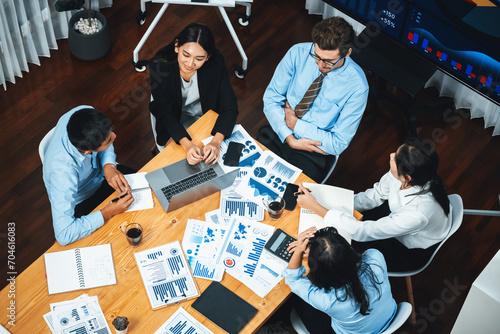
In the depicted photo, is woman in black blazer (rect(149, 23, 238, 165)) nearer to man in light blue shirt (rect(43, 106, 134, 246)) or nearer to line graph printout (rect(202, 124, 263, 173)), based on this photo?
line graph printout (rect(202, 124, 263, 173))

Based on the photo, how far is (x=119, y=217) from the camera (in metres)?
2.76

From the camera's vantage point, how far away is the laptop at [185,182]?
9.21ft

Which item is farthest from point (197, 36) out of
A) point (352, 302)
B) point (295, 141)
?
point (352, 302)

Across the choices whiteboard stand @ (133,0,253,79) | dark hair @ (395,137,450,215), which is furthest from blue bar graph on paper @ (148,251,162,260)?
whiteboard stand @ (133,0,253,79)

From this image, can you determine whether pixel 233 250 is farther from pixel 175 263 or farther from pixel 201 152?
pixel 201 152

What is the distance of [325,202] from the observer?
2.89 m

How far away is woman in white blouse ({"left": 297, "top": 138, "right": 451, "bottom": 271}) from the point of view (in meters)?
2.73

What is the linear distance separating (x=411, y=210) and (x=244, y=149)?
914 mm

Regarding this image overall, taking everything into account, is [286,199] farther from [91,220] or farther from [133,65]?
[133,65]

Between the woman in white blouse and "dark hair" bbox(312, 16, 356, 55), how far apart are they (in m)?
0.62

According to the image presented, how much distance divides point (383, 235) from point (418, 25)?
1.34 meters

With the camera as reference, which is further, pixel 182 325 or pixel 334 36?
pixel 334 36

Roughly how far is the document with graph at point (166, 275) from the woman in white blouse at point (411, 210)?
660 millimetres

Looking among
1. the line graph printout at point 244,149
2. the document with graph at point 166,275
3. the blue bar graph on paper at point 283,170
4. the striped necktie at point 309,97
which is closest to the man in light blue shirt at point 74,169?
the document with graph at point 166,275
